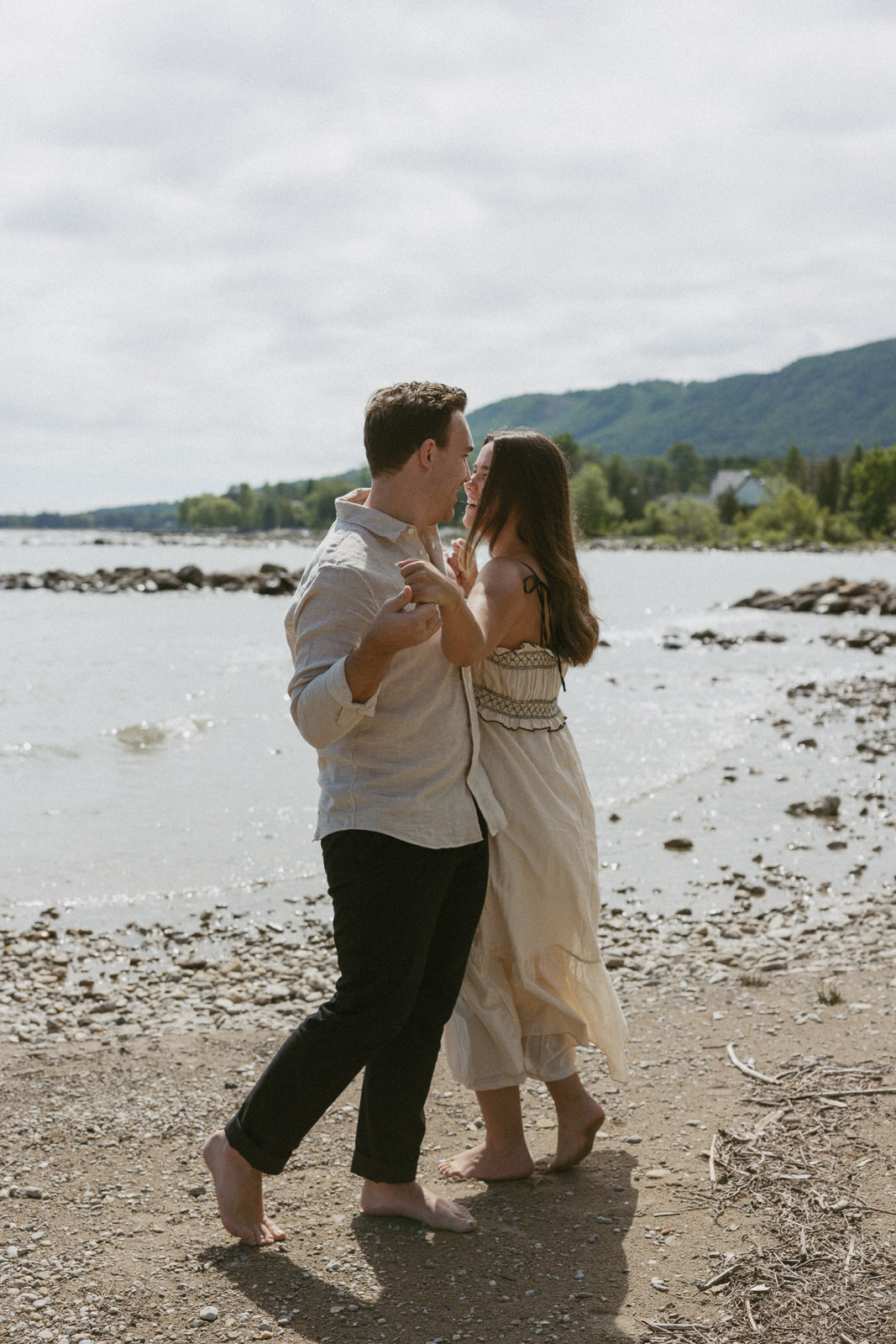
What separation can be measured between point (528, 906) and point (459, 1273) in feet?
3.82

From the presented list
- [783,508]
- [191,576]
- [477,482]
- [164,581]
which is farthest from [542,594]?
[783,508]

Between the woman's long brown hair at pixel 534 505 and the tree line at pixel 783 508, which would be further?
the tree line at pixel 783 508

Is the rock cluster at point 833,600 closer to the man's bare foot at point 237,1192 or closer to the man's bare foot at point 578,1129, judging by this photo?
the man's bare foot at point 578,1129

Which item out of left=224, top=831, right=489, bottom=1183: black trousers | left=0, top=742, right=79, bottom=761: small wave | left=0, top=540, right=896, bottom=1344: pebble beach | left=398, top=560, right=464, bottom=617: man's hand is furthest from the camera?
left=0, top=742, right=79, bottom=761: small wave

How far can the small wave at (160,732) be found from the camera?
18.5 meters

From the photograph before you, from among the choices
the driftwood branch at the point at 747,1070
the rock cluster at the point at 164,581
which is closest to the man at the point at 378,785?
the driftwood branch at the point at 747,1070

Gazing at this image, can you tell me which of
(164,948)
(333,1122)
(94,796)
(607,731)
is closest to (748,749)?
(607,731)

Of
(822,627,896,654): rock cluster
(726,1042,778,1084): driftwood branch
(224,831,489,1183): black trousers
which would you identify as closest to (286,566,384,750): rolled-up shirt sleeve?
(224,831,489,1183): black trousers

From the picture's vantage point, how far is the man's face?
3436 millimetres

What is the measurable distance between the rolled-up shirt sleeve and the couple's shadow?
5.34 ft

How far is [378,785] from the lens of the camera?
11.1ft

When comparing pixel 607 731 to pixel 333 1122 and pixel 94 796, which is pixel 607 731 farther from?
pixel 333 1122

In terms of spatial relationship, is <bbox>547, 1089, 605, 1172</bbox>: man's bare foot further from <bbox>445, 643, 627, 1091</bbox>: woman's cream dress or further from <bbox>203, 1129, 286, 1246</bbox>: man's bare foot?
<bbox>203, 1129, 286, 1246</bbox>: man's bare foot

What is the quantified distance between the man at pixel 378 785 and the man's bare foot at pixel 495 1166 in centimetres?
Result: 91
